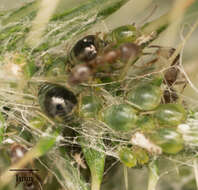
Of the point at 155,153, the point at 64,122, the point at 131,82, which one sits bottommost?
the point at 155,153

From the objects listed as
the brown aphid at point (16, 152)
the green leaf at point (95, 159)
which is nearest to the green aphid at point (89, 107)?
the green leaf at point (95, 159)

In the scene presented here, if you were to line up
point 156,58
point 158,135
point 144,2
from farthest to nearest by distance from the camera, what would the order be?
point 144,2 < point 156,58 < point 158,135

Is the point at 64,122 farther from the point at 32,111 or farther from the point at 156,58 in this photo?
the point at 156,58

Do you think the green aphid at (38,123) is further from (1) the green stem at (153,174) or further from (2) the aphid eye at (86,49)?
(1) the green stem at (153,174)

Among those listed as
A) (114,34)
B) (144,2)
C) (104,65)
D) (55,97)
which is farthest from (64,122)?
(144,2)

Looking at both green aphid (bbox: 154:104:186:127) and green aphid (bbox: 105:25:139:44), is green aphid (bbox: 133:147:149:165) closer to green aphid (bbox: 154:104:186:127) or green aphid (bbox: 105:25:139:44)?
green aphid (bbox: 154:104:186:127)

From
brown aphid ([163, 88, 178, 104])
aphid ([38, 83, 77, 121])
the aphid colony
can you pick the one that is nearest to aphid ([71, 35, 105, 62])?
the aphid colony

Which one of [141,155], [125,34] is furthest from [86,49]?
[141,155]
